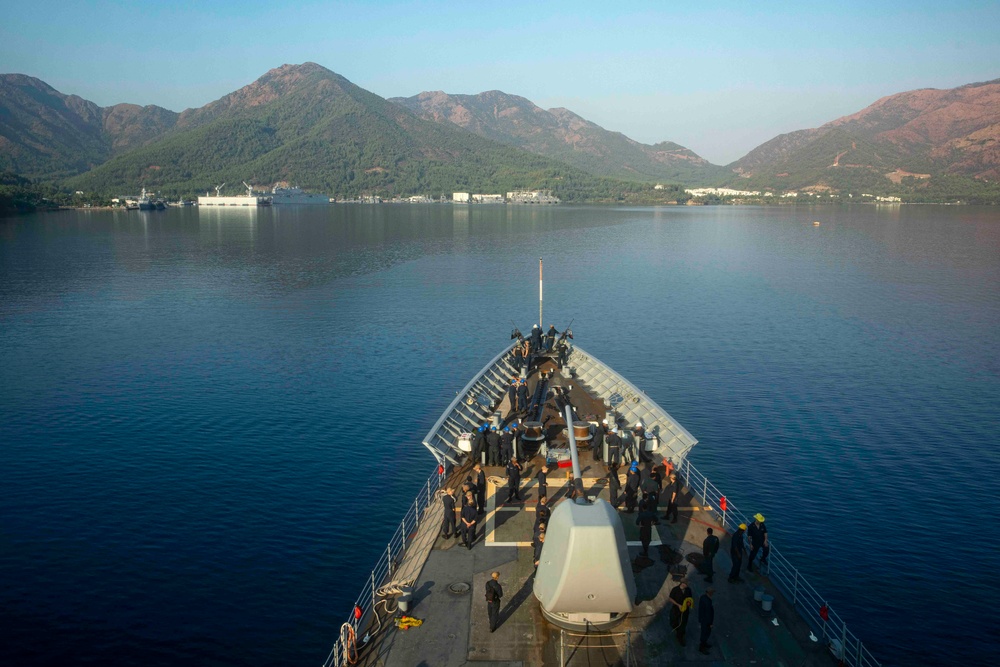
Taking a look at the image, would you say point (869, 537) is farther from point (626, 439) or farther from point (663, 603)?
point (663, 603)

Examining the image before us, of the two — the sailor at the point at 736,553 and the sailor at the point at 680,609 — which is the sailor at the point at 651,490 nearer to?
the sailor at the point at 736,553

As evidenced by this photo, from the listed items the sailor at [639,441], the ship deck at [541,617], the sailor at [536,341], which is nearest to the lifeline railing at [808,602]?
the ship deck at [541,617]

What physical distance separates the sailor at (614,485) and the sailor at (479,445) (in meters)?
4.32

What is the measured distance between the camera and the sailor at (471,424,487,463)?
23688 mm

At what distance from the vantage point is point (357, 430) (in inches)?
1455

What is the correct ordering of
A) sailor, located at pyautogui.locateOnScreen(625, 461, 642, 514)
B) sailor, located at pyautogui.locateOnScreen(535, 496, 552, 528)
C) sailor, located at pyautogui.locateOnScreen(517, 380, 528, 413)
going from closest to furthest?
1. sailor, located at pyautogui.locateOnScreen(535, 496, 552, 528)
2. sailor, located at pyautogui.locateOnScreen(625, 461, 642, 514)
3. sailor, located at pyautogui.locateOnScreen(517, 380, 528, 413)

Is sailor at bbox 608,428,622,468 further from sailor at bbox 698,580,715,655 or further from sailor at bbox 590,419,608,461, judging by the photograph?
sailor at bbox 698,580,715,655

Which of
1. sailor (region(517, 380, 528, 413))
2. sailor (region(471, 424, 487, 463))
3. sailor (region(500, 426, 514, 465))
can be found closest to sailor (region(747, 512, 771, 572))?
sailor (region(500, 426, 514, 465))

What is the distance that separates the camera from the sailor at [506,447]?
76.1ft

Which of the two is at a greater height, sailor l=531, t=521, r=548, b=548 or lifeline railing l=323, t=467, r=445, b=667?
sailor l=531, t=521, r=548, b=548

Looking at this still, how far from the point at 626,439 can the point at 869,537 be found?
10.5 metres

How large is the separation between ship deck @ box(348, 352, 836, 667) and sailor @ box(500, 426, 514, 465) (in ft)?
10.5

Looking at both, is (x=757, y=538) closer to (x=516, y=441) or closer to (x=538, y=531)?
(x=538, y=531)

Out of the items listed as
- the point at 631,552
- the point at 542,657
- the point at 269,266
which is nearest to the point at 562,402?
the point at 631,552
